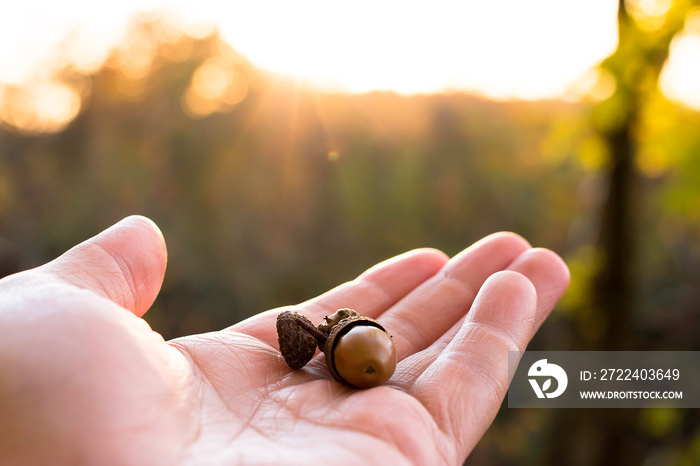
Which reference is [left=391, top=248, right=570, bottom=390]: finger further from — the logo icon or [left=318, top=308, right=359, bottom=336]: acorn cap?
the logo icon

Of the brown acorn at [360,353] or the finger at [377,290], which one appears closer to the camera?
the brown acorn at [360,353]

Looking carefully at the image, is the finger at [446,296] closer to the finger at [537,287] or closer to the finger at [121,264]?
the finger at [537,287]

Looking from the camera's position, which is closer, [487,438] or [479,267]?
[479,267]

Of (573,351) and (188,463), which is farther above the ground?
(188,463)

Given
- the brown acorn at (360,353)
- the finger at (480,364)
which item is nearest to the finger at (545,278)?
the finger at (480,364)

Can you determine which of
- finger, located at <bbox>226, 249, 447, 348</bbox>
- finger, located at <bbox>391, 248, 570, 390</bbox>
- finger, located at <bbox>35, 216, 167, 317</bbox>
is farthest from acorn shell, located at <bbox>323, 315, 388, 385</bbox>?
finger, located at <bbox>35, 216, 167, 317</bbox>

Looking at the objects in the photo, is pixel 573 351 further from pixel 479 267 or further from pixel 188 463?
pixel 188 463

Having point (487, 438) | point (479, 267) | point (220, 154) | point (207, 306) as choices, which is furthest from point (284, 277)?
point (479, 267)
